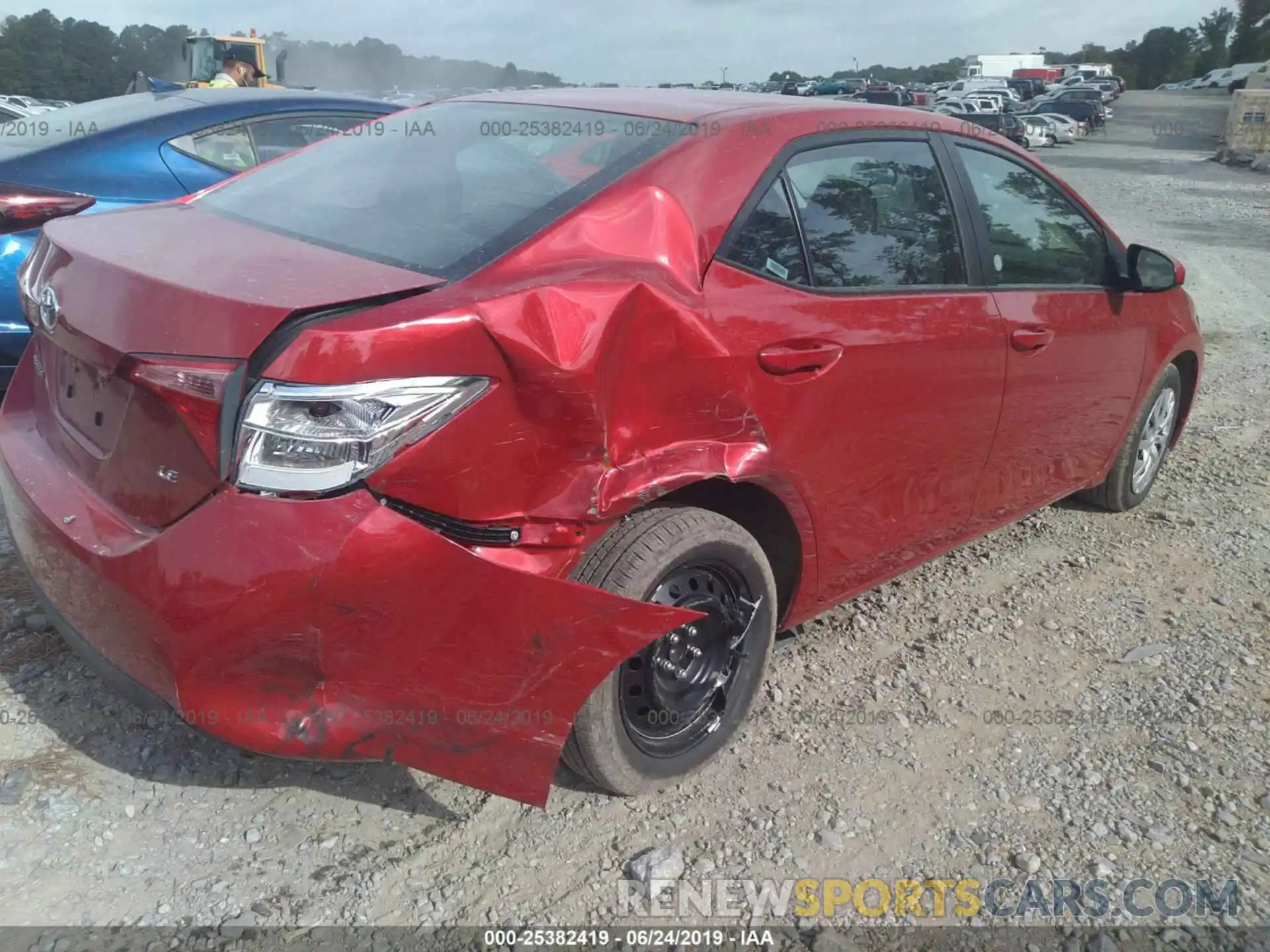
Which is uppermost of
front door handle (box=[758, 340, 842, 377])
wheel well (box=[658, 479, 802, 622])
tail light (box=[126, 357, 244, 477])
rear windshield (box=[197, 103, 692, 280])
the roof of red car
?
the roof of red car

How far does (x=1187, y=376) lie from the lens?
4.75 meters

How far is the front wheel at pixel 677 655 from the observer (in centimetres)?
229

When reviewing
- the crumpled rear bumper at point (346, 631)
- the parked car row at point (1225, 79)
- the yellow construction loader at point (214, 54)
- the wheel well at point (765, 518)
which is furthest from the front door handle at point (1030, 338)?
the parked car row at point (1225, 79)

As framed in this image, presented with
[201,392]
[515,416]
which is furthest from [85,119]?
[515,416]

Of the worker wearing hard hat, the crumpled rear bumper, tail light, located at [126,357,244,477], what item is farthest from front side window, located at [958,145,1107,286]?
the worker wearing hard hat

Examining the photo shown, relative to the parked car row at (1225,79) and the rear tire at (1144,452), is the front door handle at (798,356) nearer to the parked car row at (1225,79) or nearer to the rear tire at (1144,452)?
the rear tire at (1144,452)

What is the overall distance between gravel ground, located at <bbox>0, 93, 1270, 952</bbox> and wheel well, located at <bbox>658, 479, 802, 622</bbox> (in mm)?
403

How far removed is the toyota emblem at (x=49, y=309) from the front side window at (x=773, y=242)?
5.10 feet

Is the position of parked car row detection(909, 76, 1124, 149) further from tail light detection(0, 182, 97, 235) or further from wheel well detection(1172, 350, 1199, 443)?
tail light detection(0, 182, 97, 235)

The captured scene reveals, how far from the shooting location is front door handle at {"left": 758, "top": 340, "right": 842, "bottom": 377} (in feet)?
8.15

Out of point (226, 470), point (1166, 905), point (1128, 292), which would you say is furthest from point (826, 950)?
point (1128, 292)

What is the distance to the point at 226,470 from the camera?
1910 millimetres

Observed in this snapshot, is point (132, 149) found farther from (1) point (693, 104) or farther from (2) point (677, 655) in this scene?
(2) point (677, 655)

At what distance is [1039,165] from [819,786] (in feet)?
7.74
